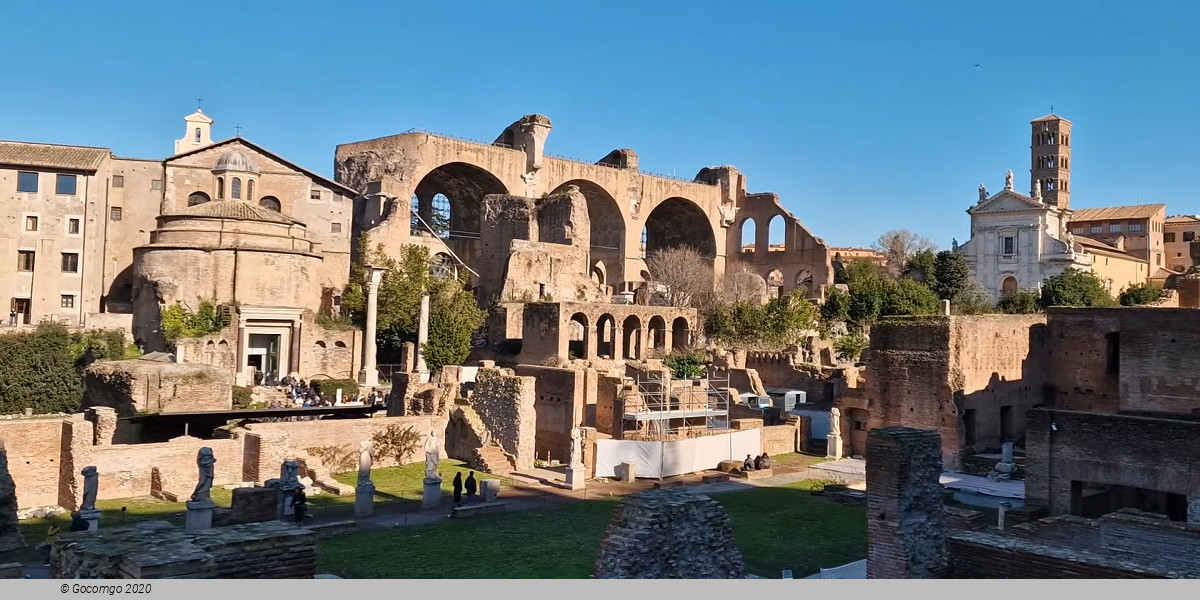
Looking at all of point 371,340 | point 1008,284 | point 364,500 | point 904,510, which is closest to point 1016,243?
point 1008,284

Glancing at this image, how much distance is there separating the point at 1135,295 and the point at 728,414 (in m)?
24.4

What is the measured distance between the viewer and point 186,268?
3070cm

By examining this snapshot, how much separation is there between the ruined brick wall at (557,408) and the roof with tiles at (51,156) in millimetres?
18956

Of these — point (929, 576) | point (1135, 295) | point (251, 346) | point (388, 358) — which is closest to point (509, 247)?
point (388, 358)

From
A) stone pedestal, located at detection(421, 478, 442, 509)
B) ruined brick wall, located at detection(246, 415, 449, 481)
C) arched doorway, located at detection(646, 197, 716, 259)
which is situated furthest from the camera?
arched doorway, located at detection(646, 197, 716, 259)

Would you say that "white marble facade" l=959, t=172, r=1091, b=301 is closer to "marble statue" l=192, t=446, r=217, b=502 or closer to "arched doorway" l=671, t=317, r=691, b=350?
"arched doorway" l=671, t=317, r=691, b=350

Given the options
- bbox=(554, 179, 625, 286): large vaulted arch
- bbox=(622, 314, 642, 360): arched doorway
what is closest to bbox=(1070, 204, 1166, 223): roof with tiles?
bbox=(554, 179, 625, 286): large vaulted arch

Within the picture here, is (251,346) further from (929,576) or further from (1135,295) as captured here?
(1135,295)

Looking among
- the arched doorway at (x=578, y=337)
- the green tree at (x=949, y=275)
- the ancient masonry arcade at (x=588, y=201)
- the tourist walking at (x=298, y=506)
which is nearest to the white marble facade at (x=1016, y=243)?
the green tree at (x=949, y=275)

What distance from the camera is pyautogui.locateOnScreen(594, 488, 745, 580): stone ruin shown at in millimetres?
8383

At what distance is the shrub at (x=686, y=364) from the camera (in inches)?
1296

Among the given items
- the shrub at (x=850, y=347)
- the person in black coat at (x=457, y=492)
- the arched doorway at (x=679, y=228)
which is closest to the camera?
the person in black coat at (x=457, y=492)

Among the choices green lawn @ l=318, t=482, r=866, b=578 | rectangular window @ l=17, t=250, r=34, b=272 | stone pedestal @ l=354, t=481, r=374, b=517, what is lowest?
green lawn @ l=318, t=482, r=866, b=578

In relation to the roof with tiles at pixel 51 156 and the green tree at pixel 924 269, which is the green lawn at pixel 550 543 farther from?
the green tree at pixel 924 269
